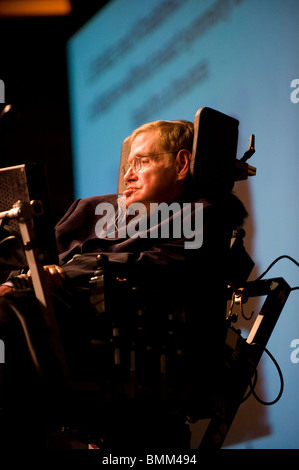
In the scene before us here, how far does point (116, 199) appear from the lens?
76.2 inches

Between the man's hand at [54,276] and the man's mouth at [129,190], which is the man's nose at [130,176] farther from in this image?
the man's hand at [54,276]

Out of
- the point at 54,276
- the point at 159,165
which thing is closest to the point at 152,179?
the point at 159,165

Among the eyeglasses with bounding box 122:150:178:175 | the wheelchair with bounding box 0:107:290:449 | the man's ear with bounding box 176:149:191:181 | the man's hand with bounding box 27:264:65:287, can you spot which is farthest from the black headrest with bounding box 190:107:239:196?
the man's hand with bounding box 27:264:65:287

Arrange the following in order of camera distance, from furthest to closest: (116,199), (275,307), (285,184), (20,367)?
(285,184) < (116,199) < (275,307) < (20,367)

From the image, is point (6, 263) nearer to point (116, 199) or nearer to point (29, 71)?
point (116, 199)

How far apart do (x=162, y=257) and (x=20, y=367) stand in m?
0.49

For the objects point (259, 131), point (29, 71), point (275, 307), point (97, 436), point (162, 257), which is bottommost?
point (97, 436)

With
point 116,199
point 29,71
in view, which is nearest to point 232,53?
point 116,199

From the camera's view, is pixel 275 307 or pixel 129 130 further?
pixel 129 130

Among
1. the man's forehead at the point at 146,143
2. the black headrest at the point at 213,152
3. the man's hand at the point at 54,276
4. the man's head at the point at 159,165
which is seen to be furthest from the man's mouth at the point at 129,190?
the man's hand at the point at 54,276

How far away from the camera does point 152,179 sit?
176 cm

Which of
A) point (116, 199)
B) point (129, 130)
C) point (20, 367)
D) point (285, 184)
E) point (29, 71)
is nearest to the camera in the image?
point (20, 367)

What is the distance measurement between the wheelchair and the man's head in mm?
194
